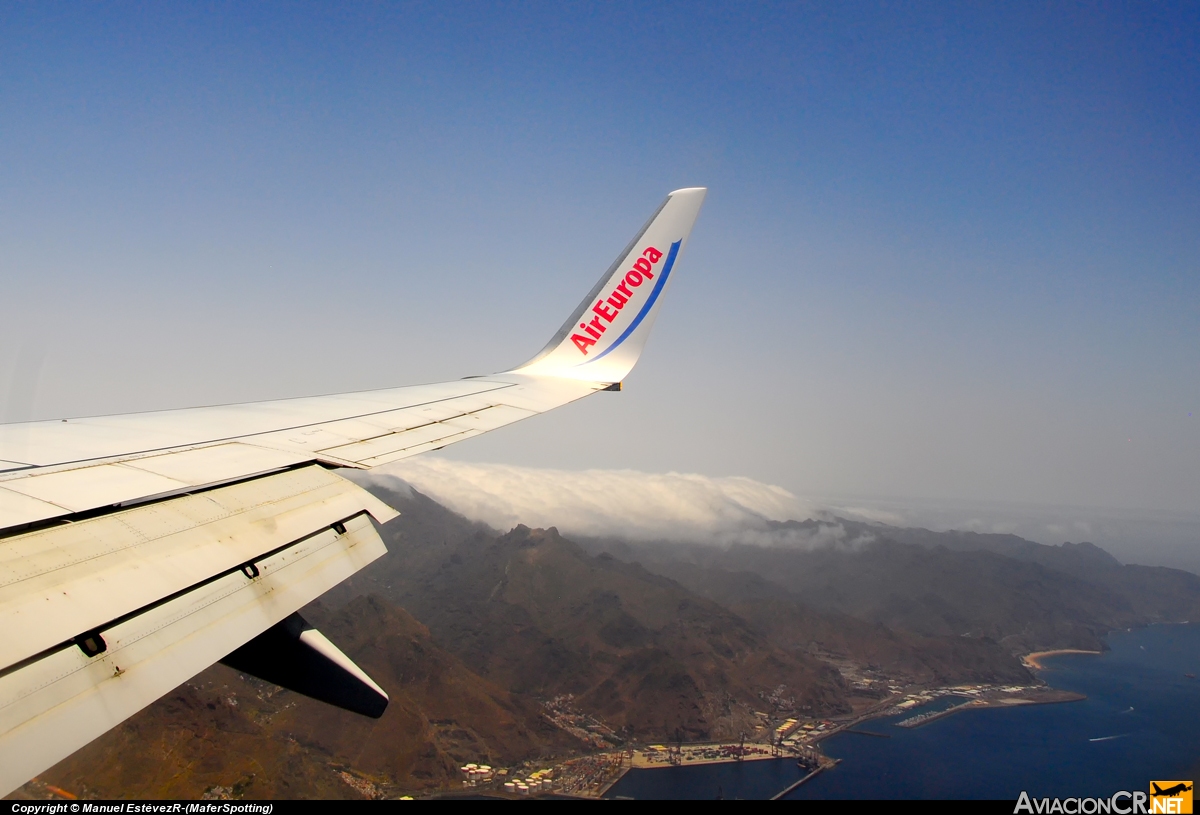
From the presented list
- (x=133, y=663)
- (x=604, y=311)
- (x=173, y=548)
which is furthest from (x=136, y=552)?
(x=604, y=311)

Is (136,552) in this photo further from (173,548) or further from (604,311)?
(604,311)

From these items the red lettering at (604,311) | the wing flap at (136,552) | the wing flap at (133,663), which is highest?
the red lettering at (604,311)

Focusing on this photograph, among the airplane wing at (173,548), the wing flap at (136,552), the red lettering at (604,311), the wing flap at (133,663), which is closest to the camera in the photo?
the wing flap at (133,663)

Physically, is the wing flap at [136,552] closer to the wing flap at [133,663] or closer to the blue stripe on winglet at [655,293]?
the wing flap at [133,663]

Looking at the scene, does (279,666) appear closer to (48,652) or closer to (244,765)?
(48,652)

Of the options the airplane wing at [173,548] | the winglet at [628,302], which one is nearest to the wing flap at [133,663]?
the airplane wing at [173,548]

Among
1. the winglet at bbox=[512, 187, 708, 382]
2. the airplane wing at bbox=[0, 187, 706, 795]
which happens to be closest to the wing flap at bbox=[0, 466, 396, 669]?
the airplane wing at bbox=[0, 187, 706, 795]

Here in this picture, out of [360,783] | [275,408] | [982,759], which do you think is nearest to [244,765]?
[360,783]
